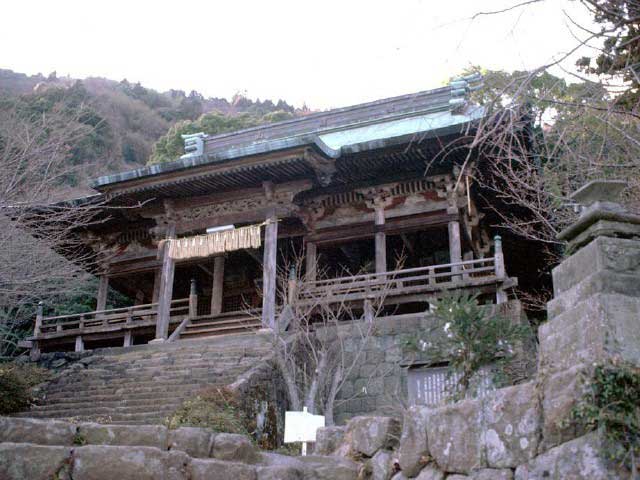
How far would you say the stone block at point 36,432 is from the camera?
19.2 ft

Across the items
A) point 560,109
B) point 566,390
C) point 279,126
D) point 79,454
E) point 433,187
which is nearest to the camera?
point 566,390

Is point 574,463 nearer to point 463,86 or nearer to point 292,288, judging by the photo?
point 292,288

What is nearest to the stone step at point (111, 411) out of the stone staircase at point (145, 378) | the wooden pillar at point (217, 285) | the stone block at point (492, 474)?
the stone staircase at point (145, 378)

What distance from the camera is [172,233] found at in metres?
16.4

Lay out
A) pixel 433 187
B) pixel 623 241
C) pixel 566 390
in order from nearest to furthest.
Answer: pixel 566 390 < pixel 623 241 < pixel 433 187

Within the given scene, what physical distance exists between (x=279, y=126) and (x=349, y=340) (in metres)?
10.6

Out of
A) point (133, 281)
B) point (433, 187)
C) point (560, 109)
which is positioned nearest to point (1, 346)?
point (133, 281)

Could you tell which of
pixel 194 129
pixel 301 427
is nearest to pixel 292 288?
pixel 301 427

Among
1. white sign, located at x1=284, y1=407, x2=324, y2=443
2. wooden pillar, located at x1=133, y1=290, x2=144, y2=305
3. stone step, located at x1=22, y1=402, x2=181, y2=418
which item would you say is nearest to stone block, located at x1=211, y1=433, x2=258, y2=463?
white sign, located at x1=284, y1=407, x2=324, y2=443

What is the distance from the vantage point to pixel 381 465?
5.74 metres

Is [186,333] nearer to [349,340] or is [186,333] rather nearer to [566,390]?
[349,340]

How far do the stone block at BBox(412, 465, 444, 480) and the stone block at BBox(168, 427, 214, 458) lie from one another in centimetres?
192

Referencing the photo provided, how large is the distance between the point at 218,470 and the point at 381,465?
135 cm

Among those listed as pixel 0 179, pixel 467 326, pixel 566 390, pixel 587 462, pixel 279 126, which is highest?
pixel 279 126
